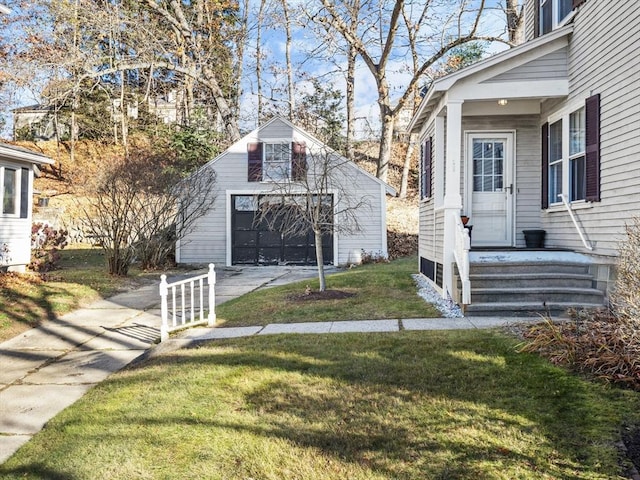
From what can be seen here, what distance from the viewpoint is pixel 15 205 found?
13.2 meters

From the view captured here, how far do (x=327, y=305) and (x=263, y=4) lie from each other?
22.1 metres

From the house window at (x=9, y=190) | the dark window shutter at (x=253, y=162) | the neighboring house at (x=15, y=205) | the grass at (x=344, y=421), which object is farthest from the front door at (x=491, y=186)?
the house window at (x=9, y=190)

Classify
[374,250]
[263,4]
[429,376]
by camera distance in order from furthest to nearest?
[263,4] → [374,250] → [429,376]

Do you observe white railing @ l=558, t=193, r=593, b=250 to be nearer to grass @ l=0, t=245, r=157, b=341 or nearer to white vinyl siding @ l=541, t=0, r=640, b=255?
white vinyl siding @ l=541, t=0, r=640, b=255

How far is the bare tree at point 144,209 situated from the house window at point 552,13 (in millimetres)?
10201

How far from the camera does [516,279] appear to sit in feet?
23.7

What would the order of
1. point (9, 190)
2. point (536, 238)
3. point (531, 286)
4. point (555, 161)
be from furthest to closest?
point (9, 190) → point (536, 238) → point (555, 161) → point (531, 286)

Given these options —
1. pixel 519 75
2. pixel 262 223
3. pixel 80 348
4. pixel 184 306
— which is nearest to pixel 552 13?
pixel 519 75

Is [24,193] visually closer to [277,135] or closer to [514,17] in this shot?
[277,135]

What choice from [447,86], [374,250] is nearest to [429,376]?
[447,86]

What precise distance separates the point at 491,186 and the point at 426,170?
1422mm

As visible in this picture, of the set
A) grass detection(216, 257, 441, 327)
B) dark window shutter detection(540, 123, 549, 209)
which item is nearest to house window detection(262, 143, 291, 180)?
grass detection(216, 257, 441, 327)

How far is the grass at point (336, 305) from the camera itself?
7.34 meters

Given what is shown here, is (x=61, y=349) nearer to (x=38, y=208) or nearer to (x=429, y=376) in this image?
(x=429, y=376)
